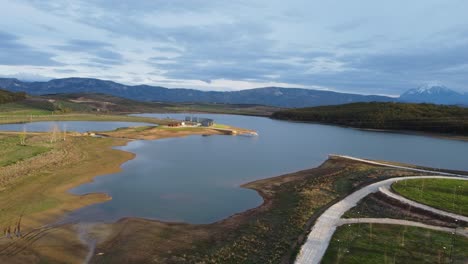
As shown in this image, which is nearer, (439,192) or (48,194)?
(439,192)

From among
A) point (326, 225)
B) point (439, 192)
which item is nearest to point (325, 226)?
point (326, 225)

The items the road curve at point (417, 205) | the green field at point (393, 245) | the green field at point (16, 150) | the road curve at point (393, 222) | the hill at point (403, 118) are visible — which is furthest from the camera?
the hill at point (403, 118)

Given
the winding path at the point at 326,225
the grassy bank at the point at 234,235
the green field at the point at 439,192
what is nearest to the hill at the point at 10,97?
the grassy bank at the point at 234,235

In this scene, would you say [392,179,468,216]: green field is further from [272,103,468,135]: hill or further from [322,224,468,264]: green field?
[272,103,468,135]: hill

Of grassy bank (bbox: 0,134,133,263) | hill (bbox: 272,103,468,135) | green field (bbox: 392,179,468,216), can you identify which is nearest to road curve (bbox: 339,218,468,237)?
green field (bbox: 392,179,468,216)

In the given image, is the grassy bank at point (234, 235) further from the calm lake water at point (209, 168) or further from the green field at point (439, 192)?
the green field at point (439, 192)

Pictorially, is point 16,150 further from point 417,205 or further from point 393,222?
point 417,205

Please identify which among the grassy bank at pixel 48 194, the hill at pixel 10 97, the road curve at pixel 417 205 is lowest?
the grassy bank at pixel 48 194
